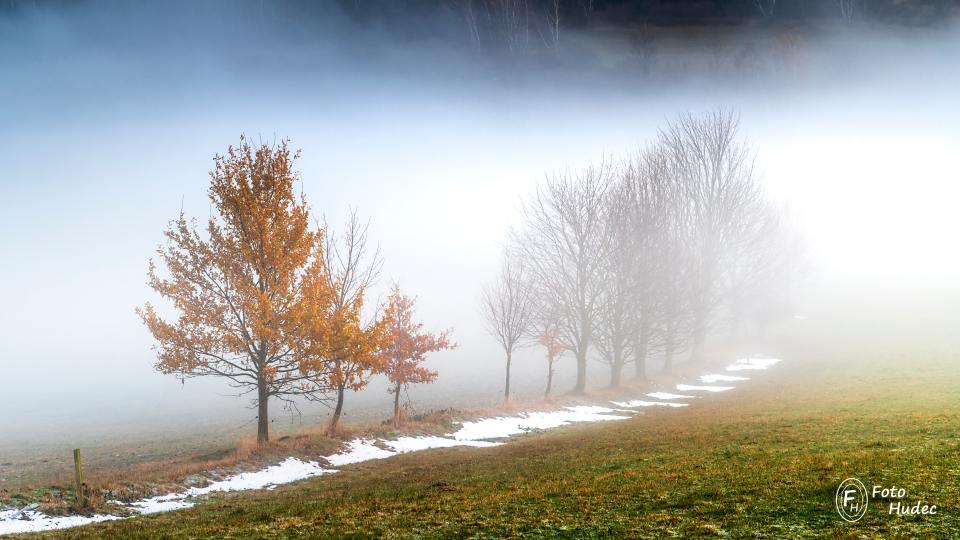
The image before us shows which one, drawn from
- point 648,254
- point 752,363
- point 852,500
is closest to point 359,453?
point 852,500

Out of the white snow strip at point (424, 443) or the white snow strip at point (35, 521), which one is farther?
the white snow strip at point (424, 443)

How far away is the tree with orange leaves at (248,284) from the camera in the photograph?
22.7 meters

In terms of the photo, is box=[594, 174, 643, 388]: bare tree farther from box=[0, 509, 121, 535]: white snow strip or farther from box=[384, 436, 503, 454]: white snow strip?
box=[0, 509, 121, 535]: white snow strip

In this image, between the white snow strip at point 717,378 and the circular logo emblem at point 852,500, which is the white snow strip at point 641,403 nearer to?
the white snow strip at point 717,378

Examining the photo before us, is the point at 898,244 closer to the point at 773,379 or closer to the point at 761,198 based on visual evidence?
the point at 761,198

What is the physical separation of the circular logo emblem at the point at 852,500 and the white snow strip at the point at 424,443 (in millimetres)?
17045

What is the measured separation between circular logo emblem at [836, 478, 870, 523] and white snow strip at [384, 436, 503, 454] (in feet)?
55.9

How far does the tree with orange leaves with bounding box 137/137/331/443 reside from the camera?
2273cm

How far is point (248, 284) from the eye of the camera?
76.7 feet

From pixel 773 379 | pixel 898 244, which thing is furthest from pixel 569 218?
pixel 898 244

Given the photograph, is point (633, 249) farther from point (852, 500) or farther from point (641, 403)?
point (852, 500)

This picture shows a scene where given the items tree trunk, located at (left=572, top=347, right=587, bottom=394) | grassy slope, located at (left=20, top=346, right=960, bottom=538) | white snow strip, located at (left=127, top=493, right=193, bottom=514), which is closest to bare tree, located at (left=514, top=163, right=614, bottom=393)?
tree trunk, located at (left=572, top=347, right=587, bottom=394)

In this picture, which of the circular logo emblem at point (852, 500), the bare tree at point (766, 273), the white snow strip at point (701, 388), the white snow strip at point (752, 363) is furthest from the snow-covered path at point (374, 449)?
the bare tree at point (766, 273)

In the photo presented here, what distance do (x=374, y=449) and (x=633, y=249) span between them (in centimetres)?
2819
